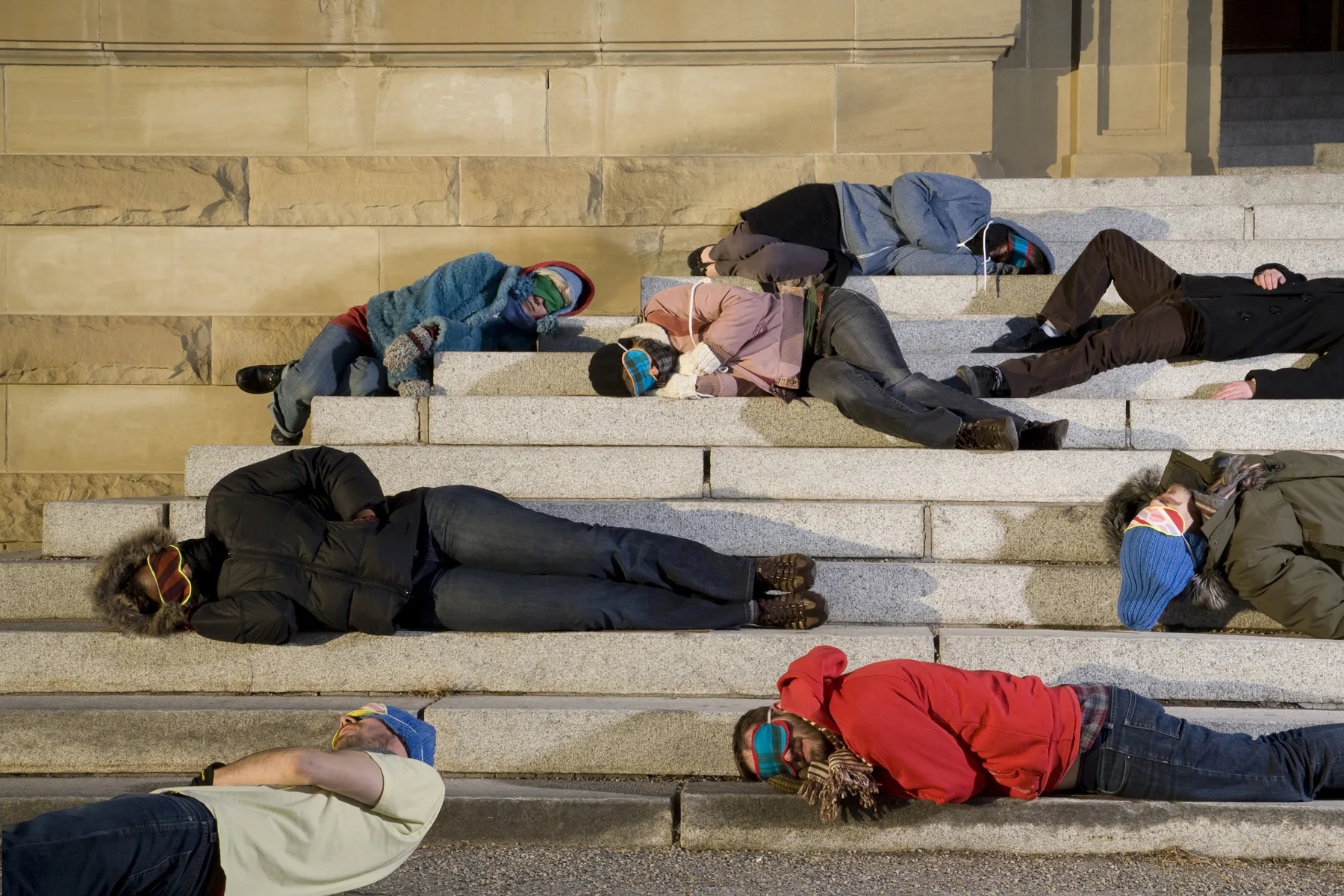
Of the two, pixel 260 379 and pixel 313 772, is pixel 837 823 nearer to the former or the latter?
pixel 313 772

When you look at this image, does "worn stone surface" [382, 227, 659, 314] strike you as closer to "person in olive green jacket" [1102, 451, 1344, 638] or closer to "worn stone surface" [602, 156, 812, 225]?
"worn stone surface" [602, 156, 812, 225]

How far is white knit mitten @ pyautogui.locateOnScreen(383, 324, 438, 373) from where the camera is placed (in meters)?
6.71

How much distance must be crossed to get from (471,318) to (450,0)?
126 inches

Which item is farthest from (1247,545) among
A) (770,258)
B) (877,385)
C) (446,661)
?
(770,258)

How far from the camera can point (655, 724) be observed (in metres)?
4.41

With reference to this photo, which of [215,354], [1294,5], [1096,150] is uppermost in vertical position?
[1294,5]

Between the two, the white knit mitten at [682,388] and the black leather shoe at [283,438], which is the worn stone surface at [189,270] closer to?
the black leather shoe at [283,438]

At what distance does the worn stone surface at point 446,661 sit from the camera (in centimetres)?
470

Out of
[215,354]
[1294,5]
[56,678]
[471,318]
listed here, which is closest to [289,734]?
[56,678]

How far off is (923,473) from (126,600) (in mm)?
3508

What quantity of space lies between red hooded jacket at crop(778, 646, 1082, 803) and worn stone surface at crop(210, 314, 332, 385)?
600cm

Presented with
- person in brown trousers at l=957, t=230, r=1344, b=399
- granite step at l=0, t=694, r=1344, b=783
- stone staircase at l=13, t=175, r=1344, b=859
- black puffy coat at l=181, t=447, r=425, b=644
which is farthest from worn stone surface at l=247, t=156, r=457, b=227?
granite step at l=0, t=694, r=1344, b=783

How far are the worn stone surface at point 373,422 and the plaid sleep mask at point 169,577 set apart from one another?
1560mm

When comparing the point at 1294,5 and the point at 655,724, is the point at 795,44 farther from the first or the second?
the point at 1294,5
